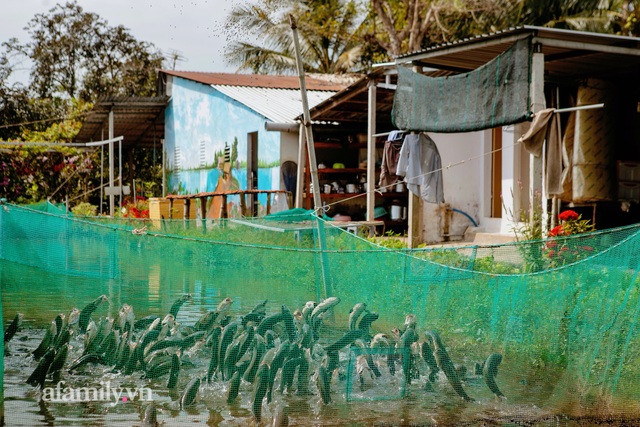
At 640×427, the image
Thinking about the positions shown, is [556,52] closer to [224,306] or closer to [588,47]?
[588,47]

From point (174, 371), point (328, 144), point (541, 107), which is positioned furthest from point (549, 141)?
point (328, 144)

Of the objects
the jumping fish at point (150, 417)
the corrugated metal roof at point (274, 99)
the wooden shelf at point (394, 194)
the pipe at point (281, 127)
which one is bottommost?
the jumping fish at point (150, 417)

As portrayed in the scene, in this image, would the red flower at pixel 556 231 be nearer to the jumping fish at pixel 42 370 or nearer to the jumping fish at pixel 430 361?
the jumping fish at pixel 430 361

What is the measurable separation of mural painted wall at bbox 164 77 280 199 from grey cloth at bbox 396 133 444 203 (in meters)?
6.31

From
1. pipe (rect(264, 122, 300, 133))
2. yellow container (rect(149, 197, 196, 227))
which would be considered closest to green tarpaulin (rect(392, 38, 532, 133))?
pipe (rect(264, 122, 300, 133))

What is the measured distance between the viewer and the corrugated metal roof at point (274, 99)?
58.6 ft

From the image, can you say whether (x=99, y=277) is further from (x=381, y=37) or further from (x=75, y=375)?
(x=381, y=37)

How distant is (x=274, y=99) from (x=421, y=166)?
8.92m

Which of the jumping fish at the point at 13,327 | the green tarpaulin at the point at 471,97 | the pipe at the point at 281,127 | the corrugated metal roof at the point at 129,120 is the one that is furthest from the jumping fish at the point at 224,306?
the corrugated metal roof at the point at 129,120

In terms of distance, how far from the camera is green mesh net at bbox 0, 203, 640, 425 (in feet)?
20.2

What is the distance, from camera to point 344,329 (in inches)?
259

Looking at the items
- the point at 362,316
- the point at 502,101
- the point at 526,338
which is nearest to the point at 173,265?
the point at 362,316

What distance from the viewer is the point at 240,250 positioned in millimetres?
6832

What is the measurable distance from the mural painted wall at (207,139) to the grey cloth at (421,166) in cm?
631
